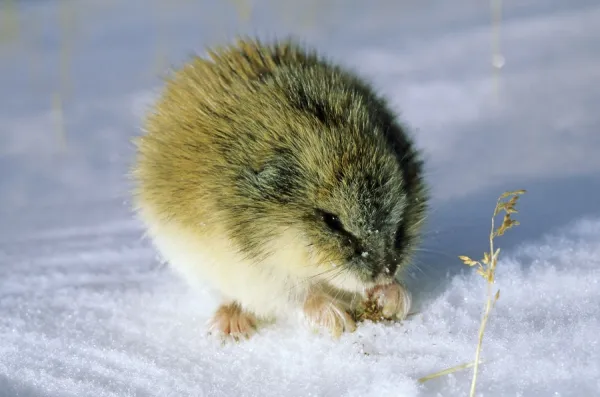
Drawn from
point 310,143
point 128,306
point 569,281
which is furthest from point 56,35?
point 569,281

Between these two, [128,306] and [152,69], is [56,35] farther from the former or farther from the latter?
[128,306]

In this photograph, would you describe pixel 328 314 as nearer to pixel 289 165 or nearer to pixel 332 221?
pixel 332 221

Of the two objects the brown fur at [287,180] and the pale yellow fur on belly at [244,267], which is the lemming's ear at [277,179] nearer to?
the brown fur at [287,180]

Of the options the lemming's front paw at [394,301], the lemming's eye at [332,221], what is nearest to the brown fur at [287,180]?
the lemming's eye at [332,221]

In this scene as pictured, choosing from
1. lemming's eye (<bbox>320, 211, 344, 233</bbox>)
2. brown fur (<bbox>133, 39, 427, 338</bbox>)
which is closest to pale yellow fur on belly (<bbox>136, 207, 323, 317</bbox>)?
brown fur (<bbox>133, 39, 427, 338</bbox>)

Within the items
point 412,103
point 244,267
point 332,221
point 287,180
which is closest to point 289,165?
point 287,180

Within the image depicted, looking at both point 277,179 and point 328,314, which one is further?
point 328,314
